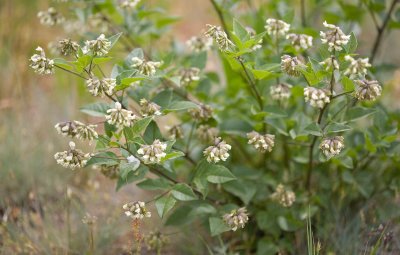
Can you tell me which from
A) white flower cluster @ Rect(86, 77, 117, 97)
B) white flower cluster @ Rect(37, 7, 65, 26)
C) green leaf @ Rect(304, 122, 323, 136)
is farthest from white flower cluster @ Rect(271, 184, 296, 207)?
white flower cluster @ Rect(37, 7, 65, 26)

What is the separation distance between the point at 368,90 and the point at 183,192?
0.71 metres

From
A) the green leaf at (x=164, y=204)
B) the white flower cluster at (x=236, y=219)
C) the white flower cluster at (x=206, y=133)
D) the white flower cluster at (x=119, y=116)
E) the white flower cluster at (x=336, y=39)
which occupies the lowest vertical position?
the white flower cluster at (x=236, y=219)

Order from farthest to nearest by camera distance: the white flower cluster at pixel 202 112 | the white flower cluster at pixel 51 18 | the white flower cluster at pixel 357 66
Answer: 1. the white flower cluster at pixel 51 18
2. the white flower cluster at pixel 202 112
3. the white flower cluster at pixel 357 66

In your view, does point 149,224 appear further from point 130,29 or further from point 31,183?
point 130,29

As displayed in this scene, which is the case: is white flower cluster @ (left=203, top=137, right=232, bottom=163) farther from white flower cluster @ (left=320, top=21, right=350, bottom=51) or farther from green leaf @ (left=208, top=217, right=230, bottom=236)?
white flower cluster @ (left=320, top=21, right=350, bottom=51)

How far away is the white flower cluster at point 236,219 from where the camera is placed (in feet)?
6.24

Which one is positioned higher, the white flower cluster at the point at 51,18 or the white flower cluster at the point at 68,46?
the white flower cluster at the point at 68,46

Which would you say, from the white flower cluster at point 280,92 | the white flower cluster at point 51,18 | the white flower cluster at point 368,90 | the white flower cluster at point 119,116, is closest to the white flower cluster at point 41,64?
the white flower cluster at point 119,116

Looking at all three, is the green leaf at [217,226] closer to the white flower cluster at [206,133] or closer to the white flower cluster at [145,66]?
the white flower cluster at [206,133]

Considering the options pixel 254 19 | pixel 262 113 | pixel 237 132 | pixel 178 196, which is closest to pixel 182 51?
pixel 254 19

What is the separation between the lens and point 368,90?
66.7 inches

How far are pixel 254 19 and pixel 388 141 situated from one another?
0.97 m

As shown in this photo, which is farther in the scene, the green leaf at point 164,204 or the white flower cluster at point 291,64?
the green leaf at point 164,204

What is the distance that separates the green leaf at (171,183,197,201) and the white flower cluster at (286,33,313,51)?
0.63 meters
